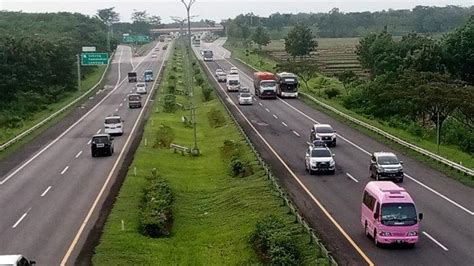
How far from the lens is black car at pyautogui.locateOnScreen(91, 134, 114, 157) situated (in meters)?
52.0

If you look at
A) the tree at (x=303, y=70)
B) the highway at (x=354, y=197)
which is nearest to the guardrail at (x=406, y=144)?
the highway at (x=354, y=197)

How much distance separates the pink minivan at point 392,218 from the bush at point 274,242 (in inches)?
130

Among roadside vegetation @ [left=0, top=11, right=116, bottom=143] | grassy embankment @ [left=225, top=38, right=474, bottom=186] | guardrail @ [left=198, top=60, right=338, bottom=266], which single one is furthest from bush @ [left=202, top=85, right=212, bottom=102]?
guardrail @ [left=198, top=60, right=338, bottom=266]

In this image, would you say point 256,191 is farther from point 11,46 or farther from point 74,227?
point 11,46

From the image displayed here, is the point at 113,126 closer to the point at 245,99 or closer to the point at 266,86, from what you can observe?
the point at 245,99

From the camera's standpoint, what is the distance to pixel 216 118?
74.2 m

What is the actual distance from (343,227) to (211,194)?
461 inches

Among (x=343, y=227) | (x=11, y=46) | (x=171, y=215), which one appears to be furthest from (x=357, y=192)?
(x=11, y=46)

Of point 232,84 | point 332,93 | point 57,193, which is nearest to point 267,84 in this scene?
point 232,84

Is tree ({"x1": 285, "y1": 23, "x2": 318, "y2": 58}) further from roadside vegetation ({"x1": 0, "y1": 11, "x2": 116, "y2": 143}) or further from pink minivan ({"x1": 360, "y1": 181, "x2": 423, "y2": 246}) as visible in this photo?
pink minivan ({"x1": 360, "y1": 181, "x2": 423, "y2": 246})

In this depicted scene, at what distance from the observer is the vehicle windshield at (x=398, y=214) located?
2750 centimetres

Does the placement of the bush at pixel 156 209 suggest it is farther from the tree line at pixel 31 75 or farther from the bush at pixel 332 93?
the bush at pixel 332 93

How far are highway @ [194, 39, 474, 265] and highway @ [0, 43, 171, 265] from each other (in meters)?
10.3

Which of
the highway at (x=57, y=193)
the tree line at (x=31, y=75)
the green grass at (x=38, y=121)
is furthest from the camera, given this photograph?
the tree line at (x=31, y=75)
